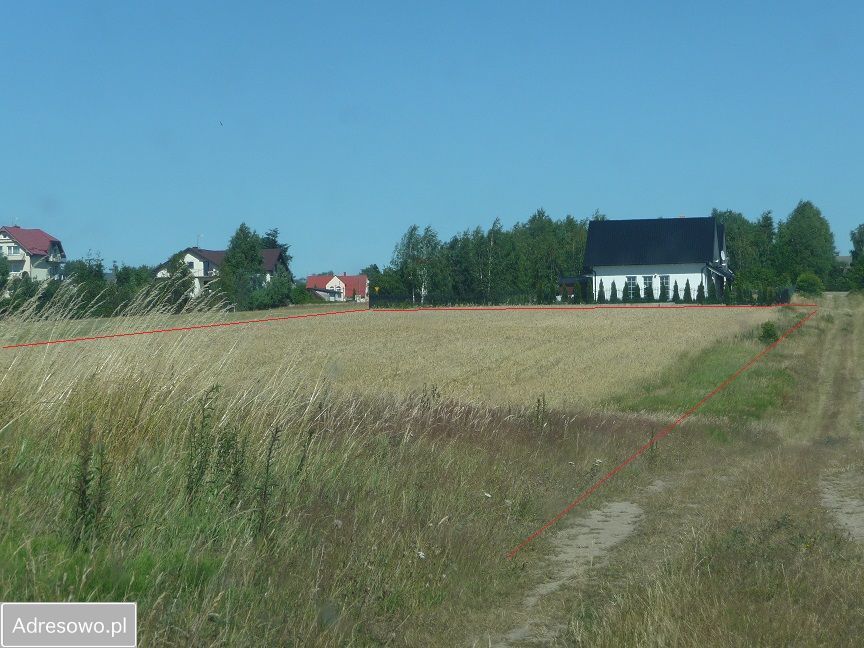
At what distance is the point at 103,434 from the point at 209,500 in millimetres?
1600

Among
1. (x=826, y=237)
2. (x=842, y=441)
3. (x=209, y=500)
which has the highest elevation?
(x=826, y=237)

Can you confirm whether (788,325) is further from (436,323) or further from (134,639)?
(134,639)

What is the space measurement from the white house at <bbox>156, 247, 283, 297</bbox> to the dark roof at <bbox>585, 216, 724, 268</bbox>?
28489 mm

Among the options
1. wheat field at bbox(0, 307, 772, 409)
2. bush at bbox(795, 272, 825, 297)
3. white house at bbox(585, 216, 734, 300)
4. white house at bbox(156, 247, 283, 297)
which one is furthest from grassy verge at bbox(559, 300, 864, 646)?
bush at bbox(795, 272, 825, 297)

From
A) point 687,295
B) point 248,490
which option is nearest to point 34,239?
point 248,490

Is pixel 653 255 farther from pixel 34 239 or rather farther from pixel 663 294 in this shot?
pixel 34 239

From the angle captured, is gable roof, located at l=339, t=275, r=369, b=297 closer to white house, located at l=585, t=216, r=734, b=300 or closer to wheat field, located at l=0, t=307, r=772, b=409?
white house, located at l=585, t=216, r=734, b=300

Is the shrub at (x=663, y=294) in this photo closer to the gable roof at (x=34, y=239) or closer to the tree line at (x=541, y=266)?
the tree line at (x=541, y=266)

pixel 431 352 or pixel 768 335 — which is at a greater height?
pixel 768 335

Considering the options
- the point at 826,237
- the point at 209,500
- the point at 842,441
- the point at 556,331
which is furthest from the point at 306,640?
the point at 826,237

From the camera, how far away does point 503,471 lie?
10383mm

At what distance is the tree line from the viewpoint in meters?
80.8
